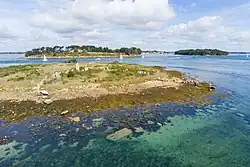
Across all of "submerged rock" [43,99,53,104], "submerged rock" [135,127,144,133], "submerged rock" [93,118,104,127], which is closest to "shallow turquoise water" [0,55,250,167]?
"submerged rock" [93,118,104,127]

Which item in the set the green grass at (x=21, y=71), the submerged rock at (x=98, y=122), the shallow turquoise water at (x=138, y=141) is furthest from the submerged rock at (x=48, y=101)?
the green grass at (x=21, y=71)

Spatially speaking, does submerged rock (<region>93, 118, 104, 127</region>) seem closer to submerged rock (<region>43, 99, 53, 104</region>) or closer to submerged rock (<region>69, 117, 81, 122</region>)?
submerged rock (<region>69, 117, 81, 122</region>)

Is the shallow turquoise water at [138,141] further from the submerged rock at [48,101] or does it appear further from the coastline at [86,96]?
the submerged rock at [48,101]

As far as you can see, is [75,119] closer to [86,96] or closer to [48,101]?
[48,101]

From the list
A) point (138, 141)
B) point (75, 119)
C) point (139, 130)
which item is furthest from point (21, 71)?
point (138, 141)

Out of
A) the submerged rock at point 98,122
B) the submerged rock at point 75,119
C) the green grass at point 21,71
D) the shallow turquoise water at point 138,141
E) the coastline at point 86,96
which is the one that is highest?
the green grass at point 21,71

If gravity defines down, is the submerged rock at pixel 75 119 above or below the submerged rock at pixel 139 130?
above
